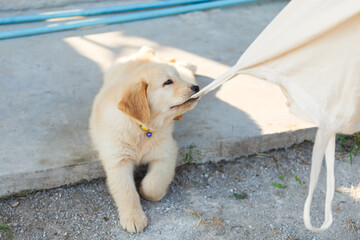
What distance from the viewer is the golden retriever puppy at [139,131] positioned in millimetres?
2859

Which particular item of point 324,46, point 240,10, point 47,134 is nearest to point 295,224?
point 324,46

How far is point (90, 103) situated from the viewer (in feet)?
12.5

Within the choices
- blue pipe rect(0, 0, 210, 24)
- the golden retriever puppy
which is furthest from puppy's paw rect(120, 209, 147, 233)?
blue pipe rect(0, 0, 210, 24)

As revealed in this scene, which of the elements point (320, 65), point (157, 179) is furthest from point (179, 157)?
point (320, 65)

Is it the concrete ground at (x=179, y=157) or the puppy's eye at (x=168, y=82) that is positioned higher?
the puppy's eye at (x=168, y=82)

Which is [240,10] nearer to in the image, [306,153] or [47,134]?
[306,153]

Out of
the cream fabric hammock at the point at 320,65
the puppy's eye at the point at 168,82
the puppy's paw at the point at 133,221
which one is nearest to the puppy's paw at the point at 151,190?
the puppy's paw at the point at 133,221

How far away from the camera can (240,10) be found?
20.1 feet

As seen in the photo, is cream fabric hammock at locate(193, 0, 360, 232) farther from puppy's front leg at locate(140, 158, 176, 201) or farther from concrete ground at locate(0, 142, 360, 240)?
puppy's front leg at locate(140, 158, 176, 201)

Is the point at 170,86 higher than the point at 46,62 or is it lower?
higher

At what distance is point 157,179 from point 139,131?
0.37 m

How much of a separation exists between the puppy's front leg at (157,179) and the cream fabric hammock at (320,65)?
1198 millimetres

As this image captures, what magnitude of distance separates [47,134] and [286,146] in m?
2.04

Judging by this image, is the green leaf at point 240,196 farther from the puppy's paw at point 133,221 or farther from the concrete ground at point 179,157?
the puppy's paw at point 133,221
